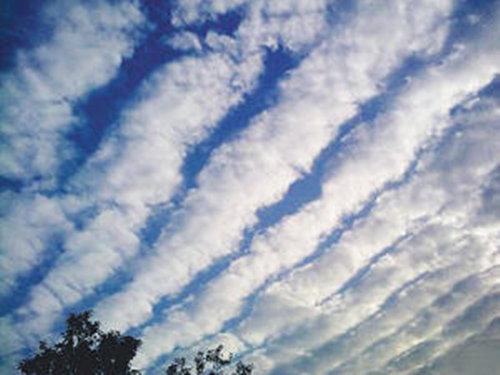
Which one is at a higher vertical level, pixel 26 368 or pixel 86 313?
pixel 86 313

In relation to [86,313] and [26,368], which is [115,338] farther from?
[26,368]

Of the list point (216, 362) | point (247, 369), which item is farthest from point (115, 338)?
point (247, 369)

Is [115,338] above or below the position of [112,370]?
above

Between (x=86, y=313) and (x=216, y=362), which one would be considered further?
(x=216, y=362)

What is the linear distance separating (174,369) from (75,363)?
10.9 meters

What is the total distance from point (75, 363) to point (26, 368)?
4.78m

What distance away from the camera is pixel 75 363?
40.9 m

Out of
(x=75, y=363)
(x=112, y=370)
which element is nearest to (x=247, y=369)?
(x=112, y=370)

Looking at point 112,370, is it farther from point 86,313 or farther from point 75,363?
point 86,313

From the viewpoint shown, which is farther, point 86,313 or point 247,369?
point 247,369

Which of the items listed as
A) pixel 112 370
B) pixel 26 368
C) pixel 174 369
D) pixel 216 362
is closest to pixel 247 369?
pixel 216 362

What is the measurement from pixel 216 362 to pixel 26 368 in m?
19.1

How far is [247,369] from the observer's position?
1892 inches

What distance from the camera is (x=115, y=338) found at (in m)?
43.0
